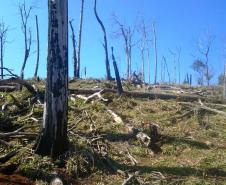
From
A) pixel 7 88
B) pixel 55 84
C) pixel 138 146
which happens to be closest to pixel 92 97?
pixel 7 88

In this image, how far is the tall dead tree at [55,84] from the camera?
7.66 metres

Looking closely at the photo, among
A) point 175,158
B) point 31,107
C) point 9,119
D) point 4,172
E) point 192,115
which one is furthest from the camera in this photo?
point 192,115

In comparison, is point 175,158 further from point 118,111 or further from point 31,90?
point 31,90

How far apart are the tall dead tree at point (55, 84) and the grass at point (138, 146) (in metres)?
0.33

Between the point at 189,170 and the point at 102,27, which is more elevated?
the point at 102,27

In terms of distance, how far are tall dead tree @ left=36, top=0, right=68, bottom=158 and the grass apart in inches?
13.1

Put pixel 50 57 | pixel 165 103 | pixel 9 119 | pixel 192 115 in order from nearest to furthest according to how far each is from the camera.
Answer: pixel 50 57 → pixel 9 119 → pixel 192 115 → pixel 165 103

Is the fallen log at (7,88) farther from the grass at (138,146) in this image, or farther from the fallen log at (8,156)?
Result: the fallen log at (8,156)

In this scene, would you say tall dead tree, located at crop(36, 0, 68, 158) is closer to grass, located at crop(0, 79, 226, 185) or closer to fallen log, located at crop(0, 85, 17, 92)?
grass, located at crop(0, 79, 226, 185)

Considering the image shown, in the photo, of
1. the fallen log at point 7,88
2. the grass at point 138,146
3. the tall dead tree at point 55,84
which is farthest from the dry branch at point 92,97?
the tall dead tree at point 55,84

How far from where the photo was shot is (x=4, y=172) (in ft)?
23.2

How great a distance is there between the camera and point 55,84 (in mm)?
7672

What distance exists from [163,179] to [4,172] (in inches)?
110

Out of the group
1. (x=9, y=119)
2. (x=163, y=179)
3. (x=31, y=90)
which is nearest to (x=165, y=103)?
(x=31, y=90)
